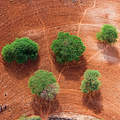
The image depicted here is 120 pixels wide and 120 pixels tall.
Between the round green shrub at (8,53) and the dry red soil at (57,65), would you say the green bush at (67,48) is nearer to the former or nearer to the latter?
the dry red soil at (57,65)

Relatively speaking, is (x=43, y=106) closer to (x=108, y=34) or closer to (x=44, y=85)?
(x=44, y=85)

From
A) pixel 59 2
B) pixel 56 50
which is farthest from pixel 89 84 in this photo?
pixel 59 2

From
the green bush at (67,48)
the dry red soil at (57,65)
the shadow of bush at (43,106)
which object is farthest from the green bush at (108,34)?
the shadow of bush at (43,106)

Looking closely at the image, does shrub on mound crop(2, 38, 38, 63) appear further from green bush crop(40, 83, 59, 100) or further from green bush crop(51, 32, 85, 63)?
green bush crop(40, 83, 59, 100)

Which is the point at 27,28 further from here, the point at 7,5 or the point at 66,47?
the point at 66,47

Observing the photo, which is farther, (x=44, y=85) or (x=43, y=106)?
(x=43, y=106)

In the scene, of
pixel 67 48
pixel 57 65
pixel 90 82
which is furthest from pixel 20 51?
pixel 90 82

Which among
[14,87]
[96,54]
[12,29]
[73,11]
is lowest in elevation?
[14,87]
